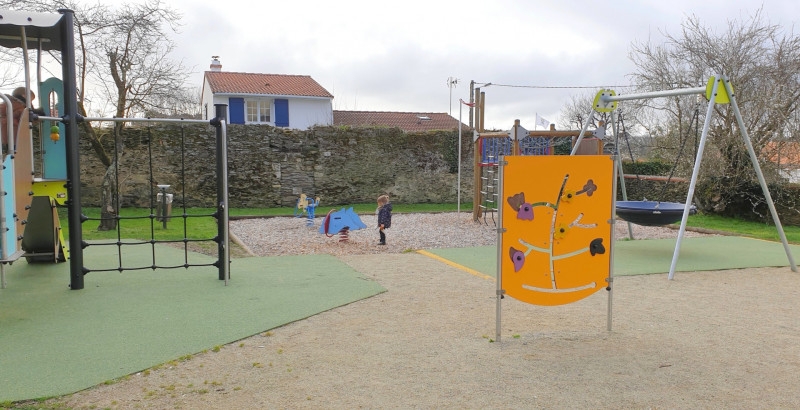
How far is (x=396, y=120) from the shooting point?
33.2 m

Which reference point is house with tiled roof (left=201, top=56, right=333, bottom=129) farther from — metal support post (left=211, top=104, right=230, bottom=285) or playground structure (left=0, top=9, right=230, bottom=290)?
metal support post (left=211, top=104, right=230, bottom=285)

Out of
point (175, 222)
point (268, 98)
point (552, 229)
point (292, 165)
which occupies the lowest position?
point (175, 222)

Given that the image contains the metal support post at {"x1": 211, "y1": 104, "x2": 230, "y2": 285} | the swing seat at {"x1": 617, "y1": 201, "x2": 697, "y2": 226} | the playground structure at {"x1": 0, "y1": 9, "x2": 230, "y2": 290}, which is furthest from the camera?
the swing seat at {"x1": 617, "y1": 201, "x2": 697, "y2": 226}

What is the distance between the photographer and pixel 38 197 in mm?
5965

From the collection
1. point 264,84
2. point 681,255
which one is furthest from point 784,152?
point 264,84

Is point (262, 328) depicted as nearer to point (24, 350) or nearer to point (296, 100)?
point (24, 350)

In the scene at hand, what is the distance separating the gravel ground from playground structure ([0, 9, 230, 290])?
2718 millimetres

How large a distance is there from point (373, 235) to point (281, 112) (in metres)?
21.3

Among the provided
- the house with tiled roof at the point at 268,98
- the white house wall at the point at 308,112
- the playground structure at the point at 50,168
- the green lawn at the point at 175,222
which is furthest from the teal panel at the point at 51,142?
the white house wall at the point at 308,112

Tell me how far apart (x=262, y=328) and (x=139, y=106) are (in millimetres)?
7589

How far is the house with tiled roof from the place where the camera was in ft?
97.0

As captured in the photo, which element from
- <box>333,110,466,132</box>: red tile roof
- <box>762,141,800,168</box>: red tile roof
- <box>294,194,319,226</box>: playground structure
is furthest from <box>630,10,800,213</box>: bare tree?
<box>333,110,466,132</box>: red tile roof

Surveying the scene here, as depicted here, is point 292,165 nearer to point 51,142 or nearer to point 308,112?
point 51,142

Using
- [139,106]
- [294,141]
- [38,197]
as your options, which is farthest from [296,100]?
[38,197]
